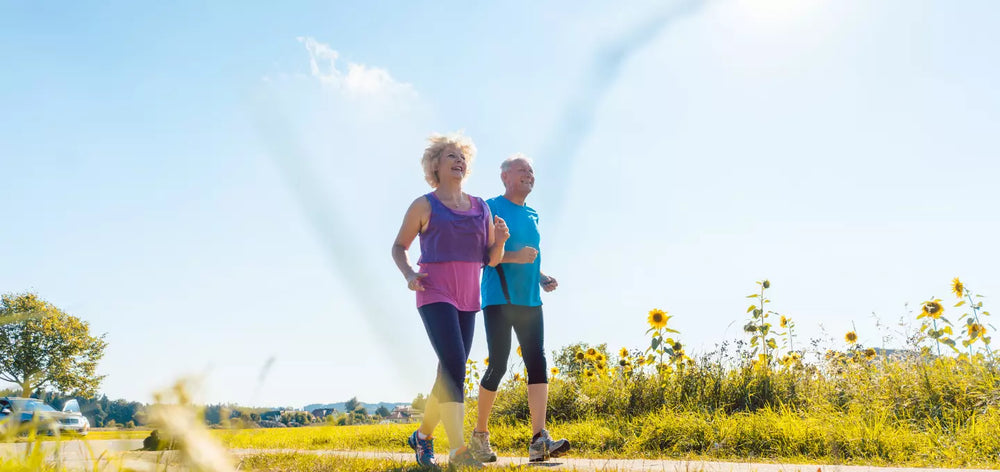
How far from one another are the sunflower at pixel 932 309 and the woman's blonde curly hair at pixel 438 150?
509 cm

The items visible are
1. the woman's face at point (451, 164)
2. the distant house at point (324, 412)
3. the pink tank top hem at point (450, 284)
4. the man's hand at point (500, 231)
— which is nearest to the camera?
the distant house at point (324, 412)

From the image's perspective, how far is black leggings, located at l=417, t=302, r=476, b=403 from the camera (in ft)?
12.0

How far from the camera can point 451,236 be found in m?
3.90

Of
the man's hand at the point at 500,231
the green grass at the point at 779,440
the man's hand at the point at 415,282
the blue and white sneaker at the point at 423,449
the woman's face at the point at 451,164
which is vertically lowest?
the blue and white sneaker at the point at 423,449

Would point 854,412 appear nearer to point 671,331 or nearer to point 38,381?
point 671,331

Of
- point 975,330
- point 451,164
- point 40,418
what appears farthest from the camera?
point 975,330

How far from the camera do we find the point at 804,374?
6465 millimetres

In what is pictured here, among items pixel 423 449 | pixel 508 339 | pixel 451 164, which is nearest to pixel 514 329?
pixel 508 339

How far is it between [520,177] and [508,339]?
3.75ft

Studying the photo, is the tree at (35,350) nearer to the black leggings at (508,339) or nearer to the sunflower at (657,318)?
the black leggings at (508,339)

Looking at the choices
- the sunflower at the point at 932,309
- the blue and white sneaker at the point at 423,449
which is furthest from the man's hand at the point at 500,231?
the sunflower at the point at 932,309

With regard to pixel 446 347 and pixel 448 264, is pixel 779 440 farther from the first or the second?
pixel 448 264

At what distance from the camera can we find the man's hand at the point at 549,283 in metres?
4.81

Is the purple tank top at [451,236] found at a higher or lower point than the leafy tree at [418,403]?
higher
